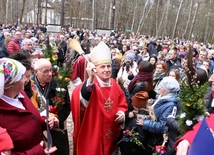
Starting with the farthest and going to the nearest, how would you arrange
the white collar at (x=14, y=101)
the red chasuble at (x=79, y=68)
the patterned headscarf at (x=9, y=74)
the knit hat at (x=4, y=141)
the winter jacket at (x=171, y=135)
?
the red chasuble at (x=79, y=68) < the winter jacket at (x=171, y=135) < the white collar at (x=14, y=101) < the patterned headscarf at (x=9, y=74) < the knit hat at (x=4, y=141)

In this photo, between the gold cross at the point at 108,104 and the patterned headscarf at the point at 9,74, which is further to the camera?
the gold cross at the point at 108,104

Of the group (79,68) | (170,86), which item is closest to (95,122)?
(170,86)

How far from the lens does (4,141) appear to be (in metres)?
1.93

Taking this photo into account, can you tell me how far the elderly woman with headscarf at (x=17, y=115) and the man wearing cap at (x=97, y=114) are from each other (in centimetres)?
108

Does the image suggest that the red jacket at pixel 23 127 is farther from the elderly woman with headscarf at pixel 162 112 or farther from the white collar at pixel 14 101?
the elderly woman with headscarf at pixel 162 112

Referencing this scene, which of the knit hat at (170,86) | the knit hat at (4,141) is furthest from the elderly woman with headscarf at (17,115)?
the knit hat at (170,86)

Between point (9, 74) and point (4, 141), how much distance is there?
519 mm

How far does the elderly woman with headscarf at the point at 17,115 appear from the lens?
213 centimetres

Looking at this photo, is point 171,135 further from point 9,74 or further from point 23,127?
point 9,74

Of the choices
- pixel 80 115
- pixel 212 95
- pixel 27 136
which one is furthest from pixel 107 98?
pixel 27 136

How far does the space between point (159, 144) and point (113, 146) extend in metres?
0.61

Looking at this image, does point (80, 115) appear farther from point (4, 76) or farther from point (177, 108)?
point (4, 76)

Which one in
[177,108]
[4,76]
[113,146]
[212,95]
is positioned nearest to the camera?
[4,76]

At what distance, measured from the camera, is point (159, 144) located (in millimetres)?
3646
